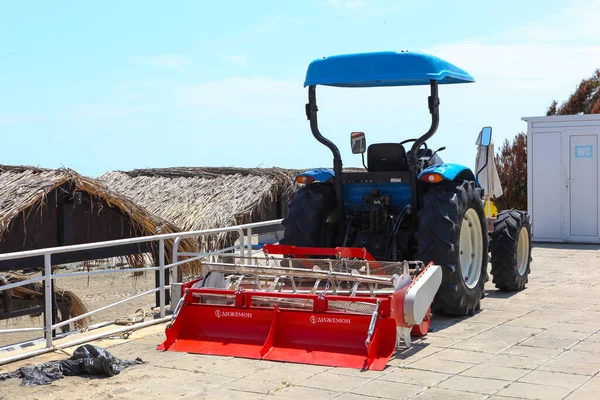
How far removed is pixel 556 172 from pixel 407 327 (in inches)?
403

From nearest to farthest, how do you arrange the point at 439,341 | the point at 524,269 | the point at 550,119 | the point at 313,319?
the point at 313,319
the point at 439,341
the point at 524,269
the point at 550,119

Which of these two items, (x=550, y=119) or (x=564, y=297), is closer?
(x=564, y=297)

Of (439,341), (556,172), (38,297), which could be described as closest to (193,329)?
(439,341)

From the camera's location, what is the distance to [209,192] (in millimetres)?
17953

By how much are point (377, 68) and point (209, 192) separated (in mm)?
10568

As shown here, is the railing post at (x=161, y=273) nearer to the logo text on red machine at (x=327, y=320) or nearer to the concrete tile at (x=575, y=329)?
the logo text on red machine at (x=327, y=320)

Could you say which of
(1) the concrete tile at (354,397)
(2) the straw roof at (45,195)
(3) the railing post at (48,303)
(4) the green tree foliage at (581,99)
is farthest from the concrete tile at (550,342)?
(4) the green tree foliage at (581,99)

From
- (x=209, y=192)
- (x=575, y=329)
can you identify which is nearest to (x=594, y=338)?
(x=575, y=329)

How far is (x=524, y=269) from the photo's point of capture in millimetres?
10227

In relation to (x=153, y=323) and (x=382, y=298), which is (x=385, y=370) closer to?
(x=382, y=298)

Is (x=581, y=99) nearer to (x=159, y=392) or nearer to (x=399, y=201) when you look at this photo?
(x=399, y=201)

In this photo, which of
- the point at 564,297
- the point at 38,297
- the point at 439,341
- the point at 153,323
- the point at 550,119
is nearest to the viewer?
the point at 439,341

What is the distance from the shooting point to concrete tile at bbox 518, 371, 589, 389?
5691 millimetres

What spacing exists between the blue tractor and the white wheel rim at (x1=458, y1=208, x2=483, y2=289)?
0.03 feet
